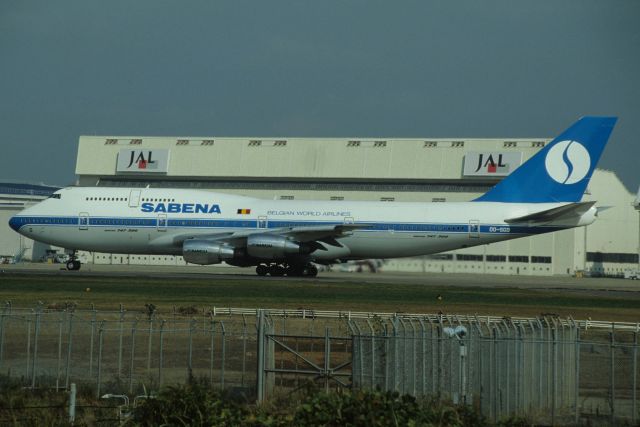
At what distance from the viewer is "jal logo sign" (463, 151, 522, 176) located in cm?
8738

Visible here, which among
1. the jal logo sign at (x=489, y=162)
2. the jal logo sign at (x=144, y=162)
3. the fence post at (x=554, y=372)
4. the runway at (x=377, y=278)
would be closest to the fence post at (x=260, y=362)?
the fence post at (x=554, y=372)

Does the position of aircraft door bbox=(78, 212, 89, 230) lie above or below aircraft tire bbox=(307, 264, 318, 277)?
above

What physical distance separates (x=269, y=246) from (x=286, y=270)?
5098mm

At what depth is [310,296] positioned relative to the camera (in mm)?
43688

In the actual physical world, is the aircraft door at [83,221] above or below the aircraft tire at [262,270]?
above

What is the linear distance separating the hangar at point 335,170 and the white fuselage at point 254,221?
24.4 metres

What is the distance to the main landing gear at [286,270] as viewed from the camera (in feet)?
199

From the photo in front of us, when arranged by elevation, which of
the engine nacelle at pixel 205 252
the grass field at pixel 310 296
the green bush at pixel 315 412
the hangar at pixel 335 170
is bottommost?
the green bush at pixel 315 412

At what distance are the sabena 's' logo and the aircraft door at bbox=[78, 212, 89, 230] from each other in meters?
29.9

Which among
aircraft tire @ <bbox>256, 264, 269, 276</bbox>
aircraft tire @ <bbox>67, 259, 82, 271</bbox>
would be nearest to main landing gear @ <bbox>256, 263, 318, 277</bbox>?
aircraft tire @ <bbox>256, 264, 269, 276</bbox>

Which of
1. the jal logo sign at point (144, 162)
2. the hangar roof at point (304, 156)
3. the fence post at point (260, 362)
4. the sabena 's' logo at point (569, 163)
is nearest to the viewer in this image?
the fence post at point (260, 362)

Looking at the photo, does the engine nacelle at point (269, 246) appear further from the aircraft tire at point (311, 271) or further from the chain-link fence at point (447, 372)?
the chain-link fence at point (447, 372)

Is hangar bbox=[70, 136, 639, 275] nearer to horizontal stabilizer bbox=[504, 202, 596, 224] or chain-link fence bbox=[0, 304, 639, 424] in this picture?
horizontal stabilizer bbox=[504, 202, 596, 224]

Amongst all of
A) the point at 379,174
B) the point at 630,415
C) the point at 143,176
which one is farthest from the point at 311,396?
the point at 143,176
